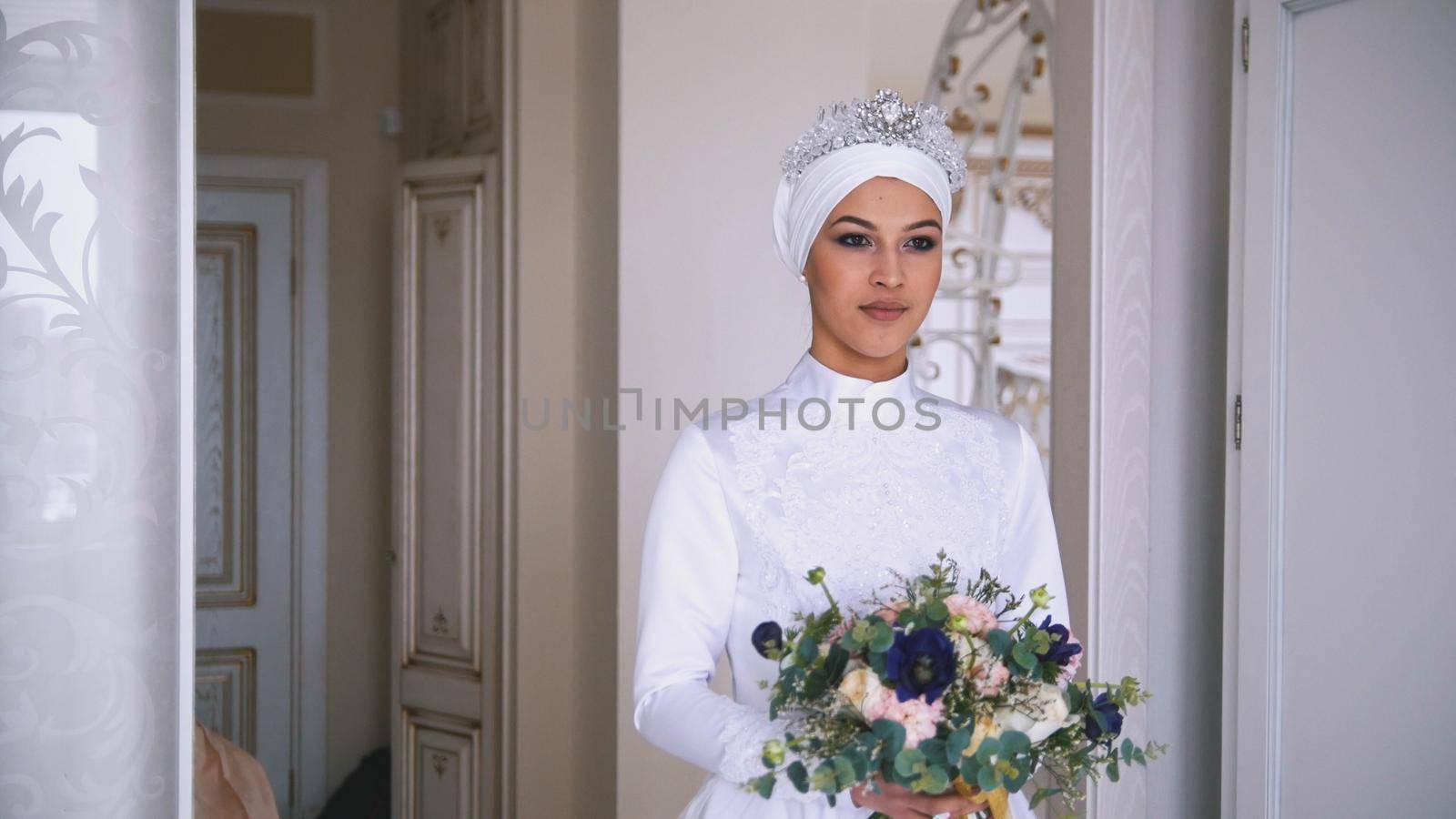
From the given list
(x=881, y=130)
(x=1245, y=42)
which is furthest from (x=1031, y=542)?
(x=1245, y=42)

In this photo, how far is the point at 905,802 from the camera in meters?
1.40

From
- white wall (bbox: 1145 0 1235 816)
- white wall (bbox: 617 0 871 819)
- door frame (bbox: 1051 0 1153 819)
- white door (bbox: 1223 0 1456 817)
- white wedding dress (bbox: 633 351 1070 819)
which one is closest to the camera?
white wedding dress (bbox: 633 351 1070 819)

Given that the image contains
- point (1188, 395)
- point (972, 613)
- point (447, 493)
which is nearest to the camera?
point (972, 613)

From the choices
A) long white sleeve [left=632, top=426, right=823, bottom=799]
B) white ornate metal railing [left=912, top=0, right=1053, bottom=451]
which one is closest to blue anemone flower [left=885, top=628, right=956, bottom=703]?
long white sleeve [left=632, top=426, right=823, bottom=799]

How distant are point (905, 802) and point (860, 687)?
182mm

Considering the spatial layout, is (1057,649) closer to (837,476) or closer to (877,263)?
(837,476)

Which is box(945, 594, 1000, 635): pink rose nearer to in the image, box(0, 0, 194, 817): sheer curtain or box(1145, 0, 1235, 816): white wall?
box(0, 0, 194, 817): sheer curtain

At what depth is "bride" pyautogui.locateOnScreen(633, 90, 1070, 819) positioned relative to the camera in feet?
5.45

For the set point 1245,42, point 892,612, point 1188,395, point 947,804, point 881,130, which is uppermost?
point 1245,42

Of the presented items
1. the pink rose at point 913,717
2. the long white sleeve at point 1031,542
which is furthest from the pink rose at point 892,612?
the long white sleeve at point 1031,542

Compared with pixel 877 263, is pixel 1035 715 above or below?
below

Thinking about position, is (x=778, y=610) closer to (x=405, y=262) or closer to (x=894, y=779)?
(x=894, y=779)

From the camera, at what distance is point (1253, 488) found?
7.29 feet

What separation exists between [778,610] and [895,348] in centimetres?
40
